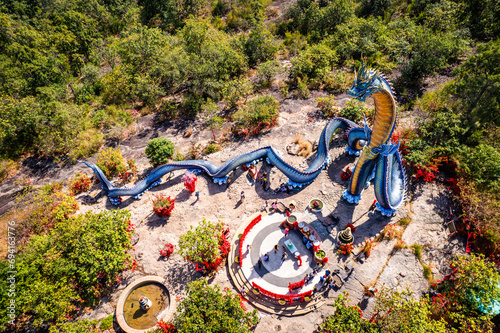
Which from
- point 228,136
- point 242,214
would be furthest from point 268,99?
point 242,214

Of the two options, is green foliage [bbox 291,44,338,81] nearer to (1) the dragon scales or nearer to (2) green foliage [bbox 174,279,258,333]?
(1) the dragon scales

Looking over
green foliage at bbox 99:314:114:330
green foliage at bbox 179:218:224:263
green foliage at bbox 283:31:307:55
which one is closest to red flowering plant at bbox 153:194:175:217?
green foliage at bbox 179:218:224:263

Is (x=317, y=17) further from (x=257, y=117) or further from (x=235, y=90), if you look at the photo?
(x=257, y=117)

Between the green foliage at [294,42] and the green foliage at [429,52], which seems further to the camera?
the green foliage at [294,42]

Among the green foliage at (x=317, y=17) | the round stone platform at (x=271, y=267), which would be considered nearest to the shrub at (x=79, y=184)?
the round stone platform at (x=271, y=267)

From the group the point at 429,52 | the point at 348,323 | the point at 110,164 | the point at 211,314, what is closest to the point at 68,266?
the point at 211,314

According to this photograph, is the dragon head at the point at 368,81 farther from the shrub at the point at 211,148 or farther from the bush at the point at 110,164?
the bush at the point at 110,164

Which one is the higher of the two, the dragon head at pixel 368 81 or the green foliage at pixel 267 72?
the dragon head at pixel 368 81

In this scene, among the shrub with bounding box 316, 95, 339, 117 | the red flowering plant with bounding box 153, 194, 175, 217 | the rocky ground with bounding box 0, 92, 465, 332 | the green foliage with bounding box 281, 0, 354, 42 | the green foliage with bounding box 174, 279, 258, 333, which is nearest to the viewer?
the green foliage with bounding box 174, 279, 258, 333
